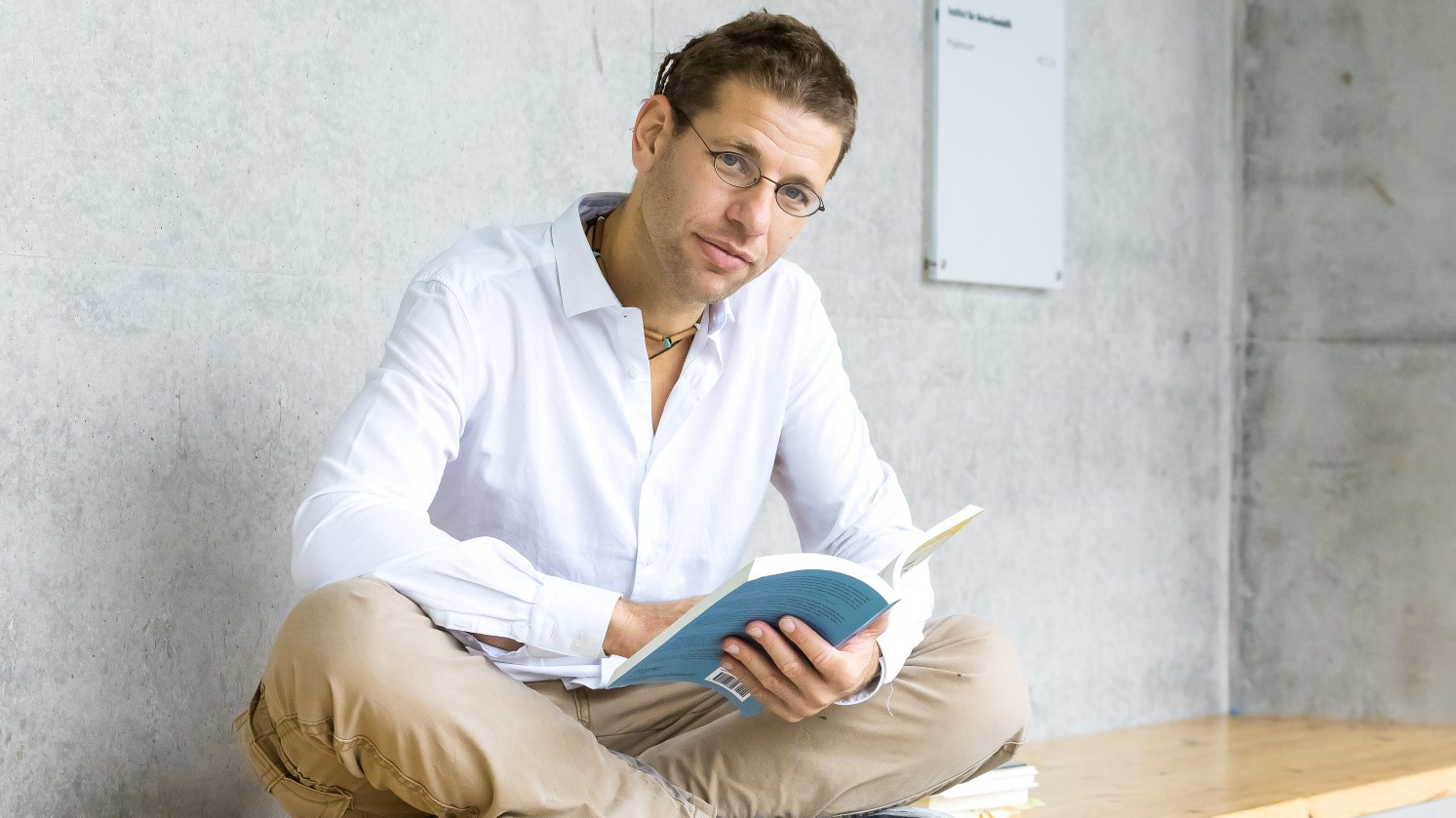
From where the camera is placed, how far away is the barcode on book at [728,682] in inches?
65.4

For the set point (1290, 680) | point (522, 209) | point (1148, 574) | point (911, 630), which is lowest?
point (1290, 680)

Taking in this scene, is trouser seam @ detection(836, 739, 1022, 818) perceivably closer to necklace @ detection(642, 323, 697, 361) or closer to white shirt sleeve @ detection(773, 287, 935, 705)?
white shirt sleeve @ detection(773, 287, 935, 705)

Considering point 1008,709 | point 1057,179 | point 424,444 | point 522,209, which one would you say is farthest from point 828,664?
point 1057,179

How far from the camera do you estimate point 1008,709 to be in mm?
1879

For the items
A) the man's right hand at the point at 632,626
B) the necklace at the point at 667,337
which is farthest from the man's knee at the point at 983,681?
the necklace at the point at 667,337

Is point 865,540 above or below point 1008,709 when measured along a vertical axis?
above

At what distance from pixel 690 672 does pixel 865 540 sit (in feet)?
1.67

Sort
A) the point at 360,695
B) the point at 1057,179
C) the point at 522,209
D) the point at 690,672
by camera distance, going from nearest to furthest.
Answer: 1. the point at 360,695
2. the point at 690,672
3. the point at 522,209
4. the point at 1057,179

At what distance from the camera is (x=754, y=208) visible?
185 cm

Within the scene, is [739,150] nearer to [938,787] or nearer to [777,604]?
[777,604]

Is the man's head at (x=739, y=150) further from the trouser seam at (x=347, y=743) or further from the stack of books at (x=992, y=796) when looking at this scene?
the stack of books at (x=992, y=796)

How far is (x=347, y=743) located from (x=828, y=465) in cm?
88

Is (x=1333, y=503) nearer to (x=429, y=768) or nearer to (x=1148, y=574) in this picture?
(x=1148, y=574)

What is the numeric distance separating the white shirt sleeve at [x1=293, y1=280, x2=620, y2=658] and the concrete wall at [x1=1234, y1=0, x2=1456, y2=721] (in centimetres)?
271
